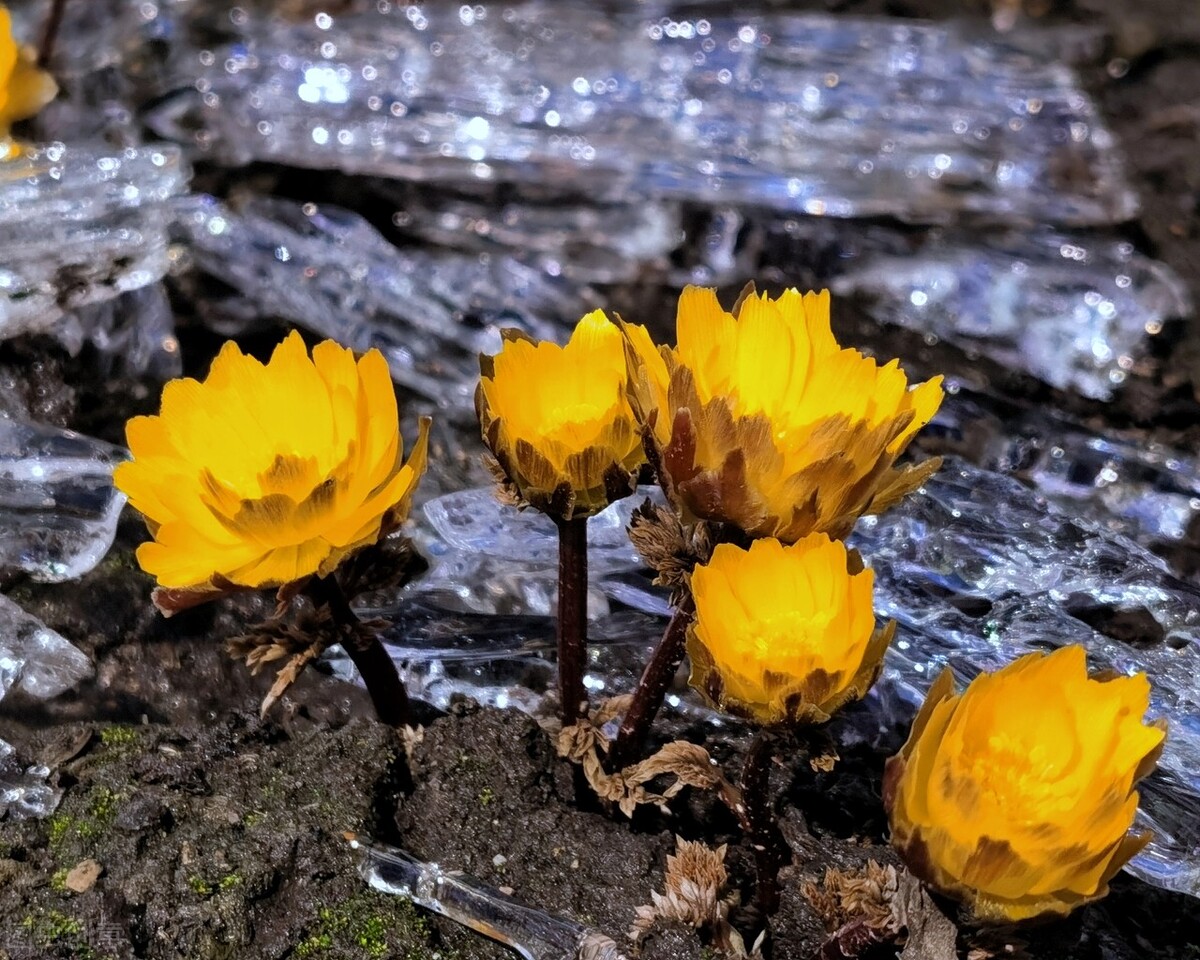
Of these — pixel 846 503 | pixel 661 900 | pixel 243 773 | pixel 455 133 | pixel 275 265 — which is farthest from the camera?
pixel 455 133

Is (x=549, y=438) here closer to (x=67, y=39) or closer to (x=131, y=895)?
(x=131, y=895)


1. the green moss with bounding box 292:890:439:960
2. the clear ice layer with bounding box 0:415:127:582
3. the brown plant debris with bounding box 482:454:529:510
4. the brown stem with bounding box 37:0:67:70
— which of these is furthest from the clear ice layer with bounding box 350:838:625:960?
the brown stem with bounding box 37:0:67:70

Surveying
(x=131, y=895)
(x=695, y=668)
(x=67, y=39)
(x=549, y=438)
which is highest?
(x=549, y=438)

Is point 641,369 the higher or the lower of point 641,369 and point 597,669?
the higher

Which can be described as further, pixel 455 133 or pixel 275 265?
pixel 455 133

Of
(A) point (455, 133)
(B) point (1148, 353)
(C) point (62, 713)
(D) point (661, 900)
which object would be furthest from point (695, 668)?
(A) point (455, 133)

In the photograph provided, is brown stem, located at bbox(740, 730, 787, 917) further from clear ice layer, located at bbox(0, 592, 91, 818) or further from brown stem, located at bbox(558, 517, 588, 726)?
clear ice layer, located at bbox(0, 592, 91, 818)

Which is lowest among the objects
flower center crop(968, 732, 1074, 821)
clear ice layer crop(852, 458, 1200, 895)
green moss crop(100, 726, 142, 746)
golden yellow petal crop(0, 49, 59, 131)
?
green moss crop(100, 726, 142, 746)
